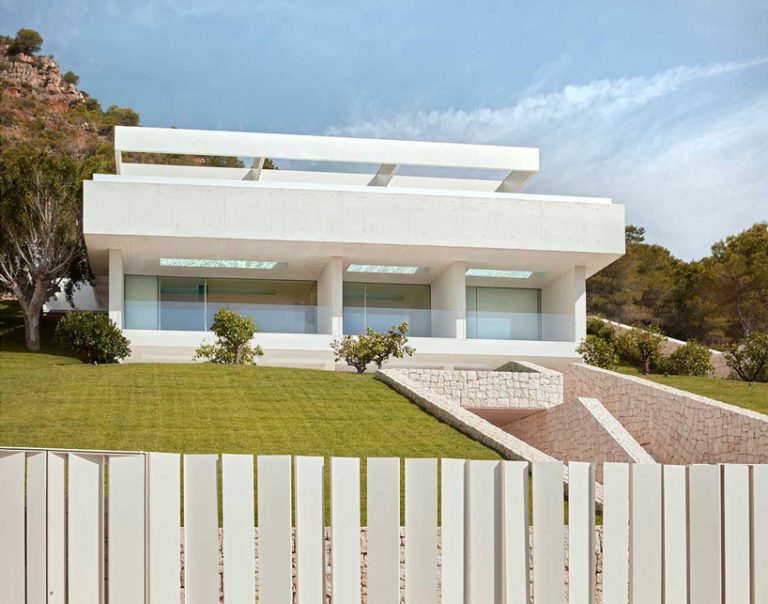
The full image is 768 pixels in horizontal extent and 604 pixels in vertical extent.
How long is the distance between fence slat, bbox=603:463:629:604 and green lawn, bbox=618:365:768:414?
15.7 m

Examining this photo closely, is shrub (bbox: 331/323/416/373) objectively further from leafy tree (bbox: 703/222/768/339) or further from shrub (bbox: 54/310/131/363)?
leafy tree (bbox: 703/222/768/339)

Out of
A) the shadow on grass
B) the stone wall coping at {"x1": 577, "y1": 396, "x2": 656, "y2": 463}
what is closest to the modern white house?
the shadow on grass

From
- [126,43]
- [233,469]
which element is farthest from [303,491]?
[126,43]

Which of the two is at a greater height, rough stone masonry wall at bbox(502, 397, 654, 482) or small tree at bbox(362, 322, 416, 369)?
small tree at bbox(362, 322, 416, 369)

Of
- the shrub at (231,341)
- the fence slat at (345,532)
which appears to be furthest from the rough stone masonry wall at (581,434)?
the fence slat at (345,532)

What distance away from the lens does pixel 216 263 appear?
30828 mm

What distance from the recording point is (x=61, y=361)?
27.3 metres

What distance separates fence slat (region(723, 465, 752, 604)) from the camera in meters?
4.95

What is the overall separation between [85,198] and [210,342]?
5.57 meters

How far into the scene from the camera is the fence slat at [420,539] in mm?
4719

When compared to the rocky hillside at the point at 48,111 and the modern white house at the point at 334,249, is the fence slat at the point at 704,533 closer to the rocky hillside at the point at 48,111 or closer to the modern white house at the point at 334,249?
the modern white house at the point at 334,249

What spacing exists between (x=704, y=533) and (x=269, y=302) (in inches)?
1026

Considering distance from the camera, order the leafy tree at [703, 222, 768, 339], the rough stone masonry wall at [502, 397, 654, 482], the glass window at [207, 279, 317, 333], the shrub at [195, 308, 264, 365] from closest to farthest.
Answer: the rough stone masonry wall at [502, 397, 654, 482] < the shrub at [195, 308, 264, 365] < the glass window at [207, 279, 317, 333] < the leafy tree at [703, 222, 768, 339]

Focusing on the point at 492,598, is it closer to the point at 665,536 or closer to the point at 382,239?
the point at 665,536
